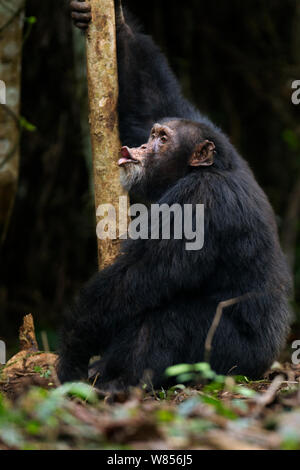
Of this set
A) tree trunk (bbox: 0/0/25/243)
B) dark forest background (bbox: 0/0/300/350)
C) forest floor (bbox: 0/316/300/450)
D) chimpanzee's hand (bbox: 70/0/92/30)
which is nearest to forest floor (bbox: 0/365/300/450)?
forest floor (bbox: 0/316/300/450)

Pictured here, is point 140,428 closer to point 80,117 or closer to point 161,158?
point 161,158

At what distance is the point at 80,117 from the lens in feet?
34.2

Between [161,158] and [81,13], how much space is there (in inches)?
52.6

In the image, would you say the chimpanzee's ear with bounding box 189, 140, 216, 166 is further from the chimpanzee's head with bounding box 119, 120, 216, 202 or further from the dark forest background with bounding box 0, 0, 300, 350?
the dark forest background with bounding box 0, 0, 300, 350

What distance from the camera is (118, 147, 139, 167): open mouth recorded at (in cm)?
530

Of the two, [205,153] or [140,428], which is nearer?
[140,428]

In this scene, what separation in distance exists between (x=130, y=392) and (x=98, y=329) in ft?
2.06

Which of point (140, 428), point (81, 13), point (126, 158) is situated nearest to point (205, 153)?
point (126, 158)

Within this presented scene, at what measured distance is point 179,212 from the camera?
4.84 m

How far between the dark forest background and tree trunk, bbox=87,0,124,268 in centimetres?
443

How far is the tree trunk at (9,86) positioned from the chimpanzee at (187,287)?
1.92 meters

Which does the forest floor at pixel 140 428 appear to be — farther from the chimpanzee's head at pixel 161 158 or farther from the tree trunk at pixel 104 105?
the chimpanzee's head at pixel 161 158
